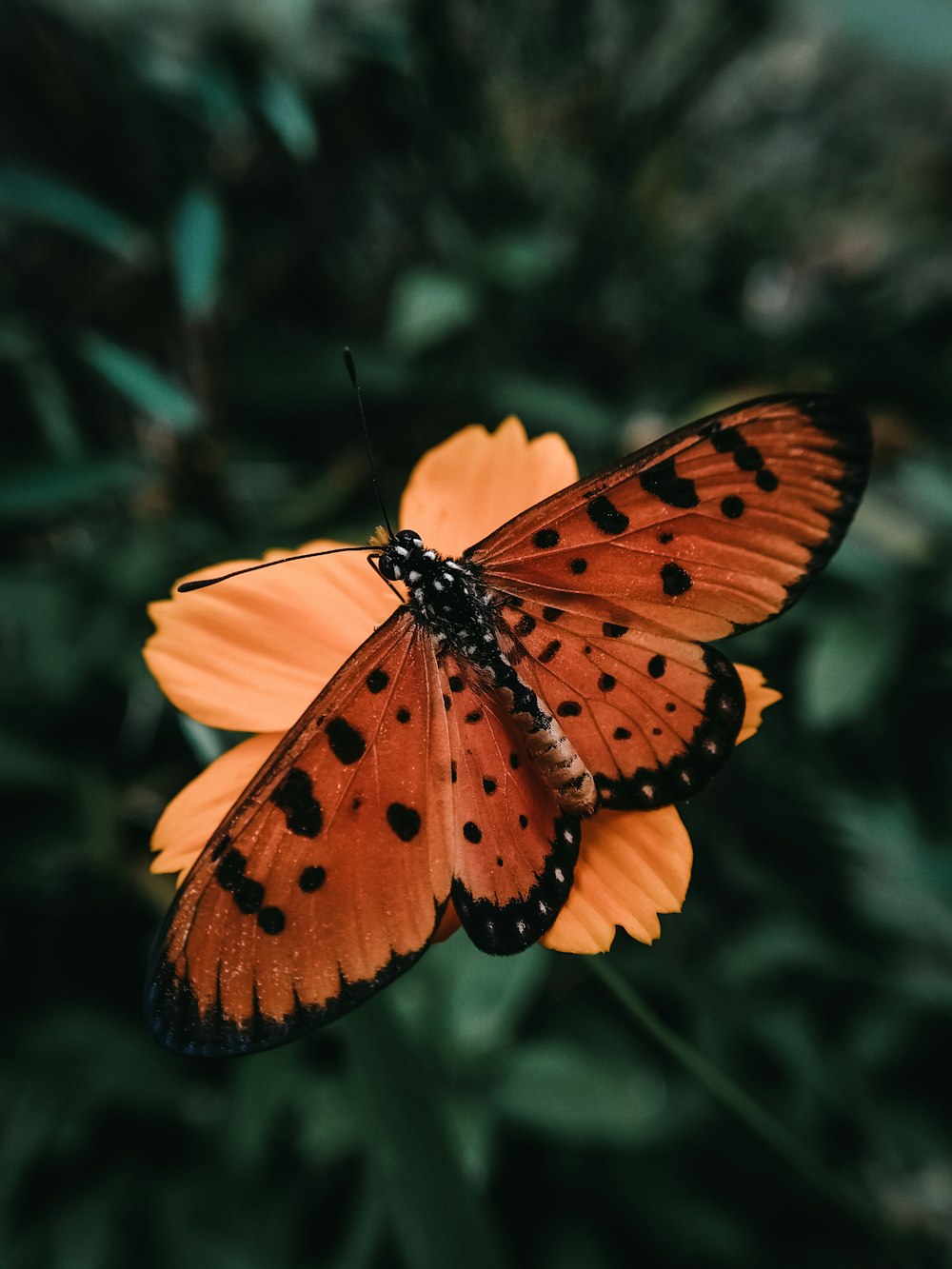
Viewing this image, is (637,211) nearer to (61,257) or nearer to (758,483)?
(61,257)

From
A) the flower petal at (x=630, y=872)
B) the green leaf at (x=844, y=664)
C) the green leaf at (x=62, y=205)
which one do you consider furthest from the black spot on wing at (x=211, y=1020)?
the green leaf at (x=62, y=205)

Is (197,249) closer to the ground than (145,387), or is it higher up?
higher up

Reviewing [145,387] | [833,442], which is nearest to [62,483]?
[145,387]

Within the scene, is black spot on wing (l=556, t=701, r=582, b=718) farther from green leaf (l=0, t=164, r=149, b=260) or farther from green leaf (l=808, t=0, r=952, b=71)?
green leaf (l=0, t=164, r=149, b=260)

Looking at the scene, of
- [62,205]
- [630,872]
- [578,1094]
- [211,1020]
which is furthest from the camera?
[62,205]

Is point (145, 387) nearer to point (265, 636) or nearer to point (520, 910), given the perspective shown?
point (265, 636)

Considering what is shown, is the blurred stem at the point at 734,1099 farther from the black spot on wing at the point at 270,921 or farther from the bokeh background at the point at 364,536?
the black spot on wing at the point at 270,921
